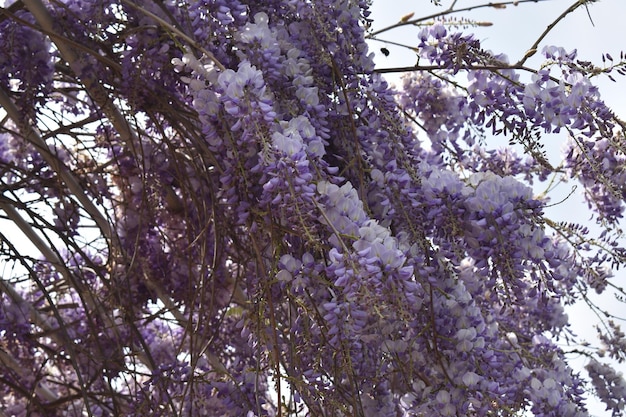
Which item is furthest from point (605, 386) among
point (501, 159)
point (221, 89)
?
point (221, 89)

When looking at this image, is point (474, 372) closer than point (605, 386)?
Yes

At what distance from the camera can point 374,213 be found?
1.51 m

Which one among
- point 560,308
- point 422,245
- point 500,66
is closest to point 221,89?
point 422,245

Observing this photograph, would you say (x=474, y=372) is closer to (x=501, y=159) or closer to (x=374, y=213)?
(x=374, y=213)

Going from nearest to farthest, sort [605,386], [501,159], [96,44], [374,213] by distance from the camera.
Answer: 1. [374,213]
2. [96,44]
3. [501,159]
4. [605,386]

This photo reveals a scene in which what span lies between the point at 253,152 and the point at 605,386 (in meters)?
1.63

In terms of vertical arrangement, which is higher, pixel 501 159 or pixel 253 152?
pixel 501 159

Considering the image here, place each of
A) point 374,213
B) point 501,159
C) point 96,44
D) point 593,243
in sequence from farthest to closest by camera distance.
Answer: point 501,159
point 593,243
point 96,44
point 374,213

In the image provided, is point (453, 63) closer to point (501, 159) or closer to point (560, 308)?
point (501, 159)

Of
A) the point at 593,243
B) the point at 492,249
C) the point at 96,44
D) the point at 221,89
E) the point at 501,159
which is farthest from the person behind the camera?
the point at 501,159

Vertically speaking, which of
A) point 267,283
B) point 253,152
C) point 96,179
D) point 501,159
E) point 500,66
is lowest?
point 267,283

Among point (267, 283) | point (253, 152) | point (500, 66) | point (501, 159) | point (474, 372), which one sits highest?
point (501, 159)

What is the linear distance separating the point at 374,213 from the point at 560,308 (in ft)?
4.01

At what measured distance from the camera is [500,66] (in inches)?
60.9
